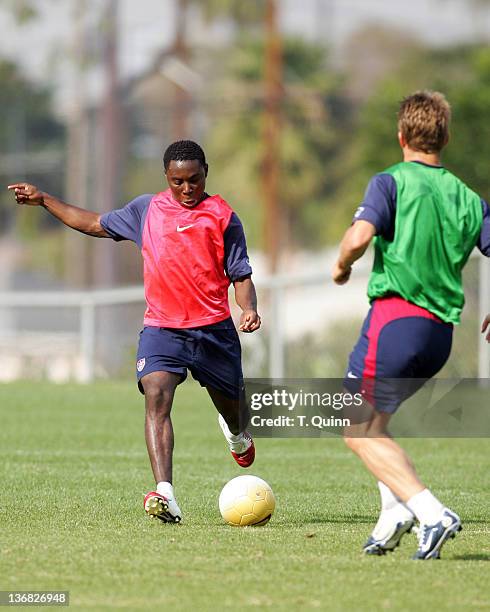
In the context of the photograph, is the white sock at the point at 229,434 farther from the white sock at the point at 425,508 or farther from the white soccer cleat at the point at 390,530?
the white sock at the point at 425,508

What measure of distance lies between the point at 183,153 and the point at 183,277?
0.76m

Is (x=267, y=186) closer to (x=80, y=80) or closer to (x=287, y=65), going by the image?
(x=80, y=80)

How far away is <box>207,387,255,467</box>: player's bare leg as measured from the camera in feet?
29.7

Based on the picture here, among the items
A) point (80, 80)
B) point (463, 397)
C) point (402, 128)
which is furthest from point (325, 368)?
point (80, 80)

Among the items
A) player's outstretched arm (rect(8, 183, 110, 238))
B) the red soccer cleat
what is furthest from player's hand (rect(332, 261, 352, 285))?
player's outstretched arm (rect(8, 183, 110, 238))

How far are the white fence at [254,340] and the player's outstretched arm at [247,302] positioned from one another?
12.7 m

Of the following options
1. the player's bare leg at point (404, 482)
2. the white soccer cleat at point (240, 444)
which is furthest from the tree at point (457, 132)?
the player's bare leg at point (404, 482)

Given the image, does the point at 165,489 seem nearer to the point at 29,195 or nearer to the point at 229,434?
the point at 229,434

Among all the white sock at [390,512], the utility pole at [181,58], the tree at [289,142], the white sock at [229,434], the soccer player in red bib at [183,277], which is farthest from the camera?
the tree at [289,142]

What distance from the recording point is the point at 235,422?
9.20 metres

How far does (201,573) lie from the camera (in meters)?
6.57

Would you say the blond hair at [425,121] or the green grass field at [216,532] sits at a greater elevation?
the blond hair at [425,121]

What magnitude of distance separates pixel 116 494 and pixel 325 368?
13.7 metres

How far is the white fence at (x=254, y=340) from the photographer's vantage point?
22.0 metres
